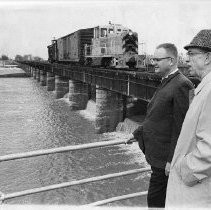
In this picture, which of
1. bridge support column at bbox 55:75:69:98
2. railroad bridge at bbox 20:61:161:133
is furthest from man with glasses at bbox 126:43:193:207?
bridge support column at bbox 55:75:69:98

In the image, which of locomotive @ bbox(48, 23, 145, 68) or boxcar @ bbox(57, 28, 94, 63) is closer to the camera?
locomotive @ bbox(48, 23, 145, 68)

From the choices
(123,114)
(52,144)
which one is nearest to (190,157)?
(52,144)

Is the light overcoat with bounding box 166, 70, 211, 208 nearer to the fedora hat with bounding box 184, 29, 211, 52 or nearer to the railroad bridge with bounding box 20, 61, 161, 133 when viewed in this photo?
the fedora hat with bounding box 184, 29, 211, 52

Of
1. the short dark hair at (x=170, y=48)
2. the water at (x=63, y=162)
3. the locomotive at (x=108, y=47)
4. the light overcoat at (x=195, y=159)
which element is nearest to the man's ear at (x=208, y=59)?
the light overcoat at (x=195, y=159)

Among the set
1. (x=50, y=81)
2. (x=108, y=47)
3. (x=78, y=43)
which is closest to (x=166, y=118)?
(x=108, y=47)

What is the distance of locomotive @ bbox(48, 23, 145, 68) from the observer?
25.0 meters

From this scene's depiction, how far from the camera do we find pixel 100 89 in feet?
87.2

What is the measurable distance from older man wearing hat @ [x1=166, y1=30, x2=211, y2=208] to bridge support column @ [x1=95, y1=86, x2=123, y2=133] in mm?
23527

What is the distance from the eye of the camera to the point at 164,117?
134 inches

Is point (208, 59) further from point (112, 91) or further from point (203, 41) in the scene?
point (112, 91)

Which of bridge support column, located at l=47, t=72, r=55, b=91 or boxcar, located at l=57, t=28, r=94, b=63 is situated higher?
boxcar, located at l=57, t=28, r=94, b=63

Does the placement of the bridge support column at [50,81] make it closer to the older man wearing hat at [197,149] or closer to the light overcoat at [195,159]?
the older man wearing hat at [197,149]

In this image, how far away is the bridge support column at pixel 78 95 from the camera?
37059 millimetres

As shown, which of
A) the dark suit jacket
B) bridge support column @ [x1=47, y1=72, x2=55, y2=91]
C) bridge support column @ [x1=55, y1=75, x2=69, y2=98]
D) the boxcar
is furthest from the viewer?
bridge support column @ [x1=47, y1=72, x2=55, y2=91]
